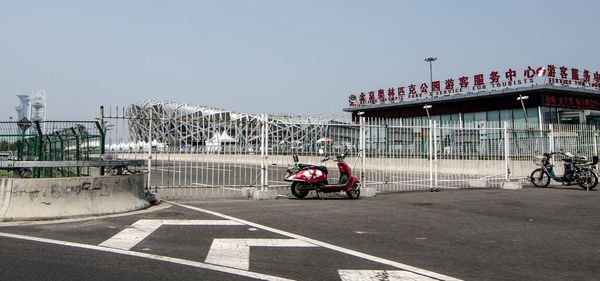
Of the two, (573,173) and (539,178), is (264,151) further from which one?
(573,173)

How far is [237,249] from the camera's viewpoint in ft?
21.3

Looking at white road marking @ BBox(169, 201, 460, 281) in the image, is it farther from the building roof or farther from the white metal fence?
the building roof

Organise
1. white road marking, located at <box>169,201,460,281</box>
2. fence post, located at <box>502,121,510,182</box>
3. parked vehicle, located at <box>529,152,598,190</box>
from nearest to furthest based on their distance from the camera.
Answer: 1. white road marking, located at <box>169,201,460,281</box>
2. parked vehicle, located at <box>529,152,598,190</box>
3. fence post, located at <box>502,121,510,182</box>

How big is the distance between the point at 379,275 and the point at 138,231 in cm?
418

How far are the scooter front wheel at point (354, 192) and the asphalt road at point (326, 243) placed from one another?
1.69 metres

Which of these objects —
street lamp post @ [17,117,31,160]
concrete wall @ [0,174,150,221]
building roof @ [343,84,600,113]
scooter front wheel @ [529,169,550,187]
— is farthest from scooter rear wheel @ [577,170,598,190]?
building roof @ [343,84,600,113]

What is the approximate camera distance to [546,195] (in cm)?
1402

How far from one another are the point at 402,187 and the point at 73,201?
1029 cm

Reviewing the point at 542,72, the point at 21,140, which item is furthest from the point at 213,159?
the point at 542,72

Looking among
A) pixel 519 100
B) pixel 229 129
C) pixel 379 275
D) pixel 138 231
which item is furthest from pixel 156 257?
pixel 519 100

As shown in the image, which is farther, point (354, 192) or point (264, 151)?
point (354, 192)

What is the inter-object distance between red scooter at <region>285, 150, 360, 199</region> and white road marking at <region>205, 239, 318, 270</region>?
551 cm

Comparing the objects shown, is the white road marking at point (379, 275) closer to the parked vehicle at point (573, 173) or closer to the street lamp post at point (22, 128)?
the street lamp post at point (22, 128)

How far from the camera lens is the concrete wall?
8852 mm
